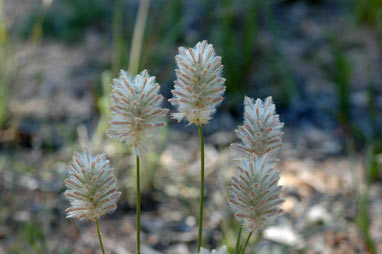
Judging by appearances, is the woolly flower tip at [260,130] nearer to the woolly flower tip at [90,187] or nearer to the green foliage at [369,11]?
the woolly flower tip at [90,187]

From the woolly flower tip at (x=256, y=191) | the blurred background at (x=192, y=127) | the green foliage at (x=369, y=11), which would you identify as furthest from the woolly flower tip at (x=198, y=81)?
the green foliage at (x=369, y=11)

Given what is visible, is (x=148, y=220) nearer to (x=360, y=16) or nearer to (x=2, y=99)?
(x=2, y=99)

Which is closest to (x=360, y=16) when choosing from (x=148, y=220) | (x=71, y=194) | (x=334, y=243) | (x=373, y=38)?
(x=373, y=38)

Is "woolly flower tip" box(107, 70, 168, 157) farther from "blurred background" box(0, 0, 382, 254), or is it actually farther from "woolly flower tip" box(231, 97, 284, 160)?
"blurred background" box(0, 0, 382, 254)

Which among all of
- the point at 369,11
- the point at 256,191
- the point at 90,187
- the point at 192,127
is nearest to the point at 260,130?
the point at 256,191

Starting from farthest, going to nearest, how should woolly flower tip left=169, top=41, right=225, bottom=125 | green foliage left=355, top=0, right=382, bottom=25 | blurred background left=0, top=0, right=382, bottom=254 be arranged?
green foliage left=355, top=0, right=382, bottom=25 → blurred background left=0, top=0, right=382, bottom=254 → woolly flower tip left=169, top=41, right=225, bottom=125

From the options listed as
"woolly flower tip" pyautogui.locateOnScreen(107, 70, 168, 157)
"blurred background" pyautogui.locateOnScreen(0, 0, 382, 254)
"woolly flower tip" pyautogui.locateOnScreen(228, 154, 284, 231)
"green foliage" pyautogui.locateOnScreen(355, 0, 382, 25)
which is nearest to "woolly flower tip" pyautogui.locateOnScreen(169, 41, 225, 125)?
"woolly flower tip" pyautogui.locateOnScreen(107, 70, 168, 157)
